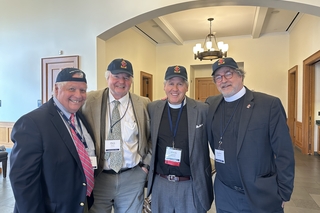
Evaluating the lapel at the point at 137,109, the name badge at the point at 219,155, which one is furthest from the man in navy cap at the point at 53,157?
the name badge at the point at 219,155

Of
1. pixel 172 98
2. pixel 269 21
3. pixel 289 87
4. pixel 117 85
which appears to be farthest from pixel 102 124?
pixel 289 87

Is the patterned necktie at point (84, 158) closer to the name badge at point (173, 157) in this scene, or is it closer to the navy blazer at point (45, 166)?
the navy blazer at point (45, 166)

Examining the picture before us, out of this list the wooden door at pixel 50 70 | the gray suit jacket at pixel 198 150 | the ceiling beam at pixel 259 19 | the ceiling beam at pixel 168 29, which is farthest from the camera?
the ceiling beam at pixel 168 29

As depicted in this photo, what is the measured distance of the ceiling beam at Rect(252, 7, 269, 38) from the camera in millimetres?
5586

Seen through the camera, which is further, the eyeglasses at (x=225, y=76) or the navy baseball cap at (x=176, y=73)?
the navy baseball cap at (x=176, y=73)

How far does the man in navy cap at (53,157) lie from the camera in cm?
123

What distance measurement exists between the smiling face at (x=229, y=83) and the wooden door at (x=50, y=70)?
172 inches

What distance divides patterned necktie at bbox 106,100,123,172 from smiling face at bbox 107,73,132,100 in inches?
3.6

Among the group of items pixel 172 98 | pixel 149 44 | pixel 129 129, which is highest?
pixel 149 44

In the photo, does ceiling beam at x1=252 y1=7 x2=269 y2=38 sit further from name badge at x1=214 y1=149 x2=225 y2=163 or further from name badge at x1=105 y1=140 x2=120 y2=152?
name badge at x1=105 y1=140 x2=120 y2=152

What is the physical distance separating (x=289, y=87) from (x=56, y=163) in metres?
8.29

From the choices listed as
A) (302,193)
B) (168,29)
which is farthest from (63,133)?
(168,29)

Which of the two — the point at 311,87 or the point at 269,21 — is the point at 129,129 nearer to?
the point at 311,87

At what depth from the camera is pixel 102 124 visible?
1.81m
